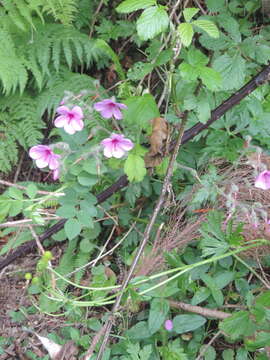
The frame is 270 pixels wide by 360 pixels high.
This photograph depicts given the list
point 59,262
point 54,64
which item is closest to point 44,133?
point 54,64

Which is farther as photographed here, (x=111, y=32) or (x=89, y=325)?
(x=111, y=32)

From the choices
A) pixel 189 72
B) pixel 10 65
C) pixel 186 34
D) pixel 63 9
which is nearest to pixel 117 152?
pixel 189 72

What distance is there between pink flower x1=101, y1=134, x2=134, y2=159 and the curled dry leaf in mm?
138

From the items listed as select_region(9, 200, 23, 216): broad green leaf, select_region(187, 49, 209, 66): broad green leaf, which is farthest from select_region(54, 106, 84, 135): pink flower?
select_region(187, 49, 209, 66): broad green leaf

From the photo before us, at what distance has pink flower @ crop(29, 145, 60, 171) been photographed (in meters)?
1.57

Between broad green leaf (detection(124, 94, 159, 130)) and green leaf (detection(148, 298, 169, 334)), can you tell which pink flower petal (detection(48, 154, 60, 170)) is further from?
green leaf (detection(148, 298, 169, 334))

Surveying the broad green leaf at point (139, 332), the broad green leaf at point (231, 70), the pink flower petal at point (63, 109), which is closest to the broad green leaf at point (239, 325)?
the broad green leaf at point (139, 332)

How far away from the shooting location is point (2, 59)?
2129 mm

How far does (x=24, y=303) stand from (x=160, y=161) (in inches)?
36.1

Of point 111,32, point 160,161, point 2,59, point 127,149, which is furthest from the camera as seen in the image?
point 111,32

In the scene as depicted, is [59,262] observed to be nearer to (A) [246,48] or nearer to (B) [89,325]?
(B) [89,325]

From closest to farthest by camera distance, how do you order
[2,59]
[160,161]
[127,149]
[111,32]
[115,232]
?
[127,149] → [160,161] → [115,232] → [2,59] → [111,32]

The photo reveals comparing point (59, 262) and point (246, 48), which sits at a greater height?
point (246, 48)

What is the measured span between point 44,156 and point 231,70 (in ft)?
2.39
